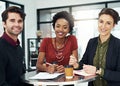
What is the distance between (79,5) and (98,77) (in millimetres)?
5246

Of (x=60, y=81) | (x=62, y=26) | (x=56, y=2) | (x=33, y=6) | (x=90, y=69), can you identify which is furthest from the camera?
(x=33, y=6)

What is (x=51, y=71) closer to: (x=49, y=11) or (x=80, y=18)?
(x=80, y=18)

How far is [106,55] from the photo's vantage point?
2088 mm

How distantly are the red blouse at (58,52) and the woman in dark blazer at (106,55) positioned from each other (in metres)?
0.21

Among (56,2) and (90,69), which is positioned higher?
(56,2)

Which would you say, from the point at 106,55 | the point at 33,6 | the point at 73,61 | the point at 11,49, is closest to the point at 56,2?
the point at 33,6

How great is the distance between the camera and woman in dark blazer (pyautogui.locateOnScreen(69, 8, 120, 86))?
6.47 feet

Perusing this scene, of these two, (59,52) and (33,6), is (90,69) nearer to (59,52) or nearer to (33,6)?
(59,52)

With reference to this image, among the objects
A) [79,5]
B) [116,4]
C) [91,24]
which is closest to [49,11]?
[79,5]

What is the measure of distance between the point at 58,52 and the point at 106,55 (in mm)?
566

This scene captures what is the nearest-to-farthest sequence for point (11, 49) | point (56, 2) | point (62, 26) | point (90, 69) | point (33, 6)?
point (11, 49) < point (90, 69) < point (62, 26) < point (56, 2) < point (33, 6)

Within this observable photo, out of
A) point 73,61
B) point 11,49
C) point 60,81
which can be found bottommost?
point 60,81

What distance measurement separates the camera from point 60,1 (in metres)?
7.41

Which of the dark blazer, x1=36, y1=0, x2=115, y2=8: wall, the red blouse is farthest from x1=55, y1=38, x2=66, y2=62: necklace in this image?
x1=36, y1=0, x2=115, y2=8: wall
